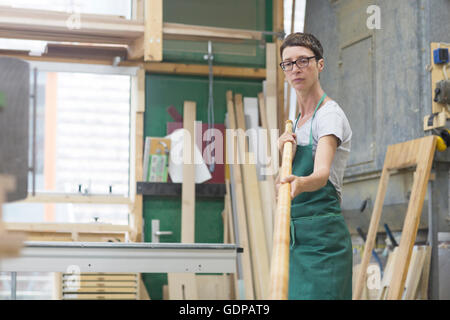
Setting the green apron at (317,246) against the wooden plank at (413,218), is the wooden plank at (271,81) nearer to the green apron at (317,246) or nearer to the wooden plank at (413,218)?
the wooden plank at (413,218)

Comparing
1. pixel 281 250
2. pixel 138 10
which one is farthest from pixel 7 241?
pixel 138 10

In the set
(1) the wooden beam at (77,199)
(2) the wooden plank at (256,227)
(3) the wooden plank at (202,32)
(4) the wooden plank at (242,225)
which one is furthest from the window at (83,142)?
(2) the wooden plank at (256,227)

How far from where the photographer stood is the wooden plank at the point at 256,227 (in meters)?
4.28

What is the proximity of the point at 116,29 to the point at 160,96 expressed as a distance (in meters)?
0.91

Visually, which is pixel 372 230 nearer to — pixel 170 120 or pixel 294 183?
pixel 170 120

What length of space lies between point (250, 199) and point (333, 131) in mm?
3027

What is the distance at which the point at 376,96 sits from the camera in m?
4.53

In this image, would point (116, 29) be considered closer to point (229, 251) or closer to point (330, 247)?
point (229, 251)

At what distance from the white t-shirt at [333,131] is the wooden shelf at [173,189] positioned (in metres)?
3.16

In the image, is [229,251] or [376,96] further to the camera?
[376,96]

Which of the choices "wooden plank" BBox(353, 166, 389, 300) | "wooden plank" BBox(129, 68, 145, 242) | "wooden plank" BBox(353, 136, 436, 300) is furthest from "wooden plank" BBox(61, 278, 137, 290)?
"wooden plank" BBox(353, 136, 436, 300)

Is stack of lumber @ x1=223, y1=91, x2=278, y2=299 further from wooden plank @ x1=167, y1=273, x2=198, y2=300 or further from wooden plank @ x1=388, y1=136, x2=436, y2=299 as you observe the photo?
wooden plank @ x1=388, y1=136, x2=436, y2=299
